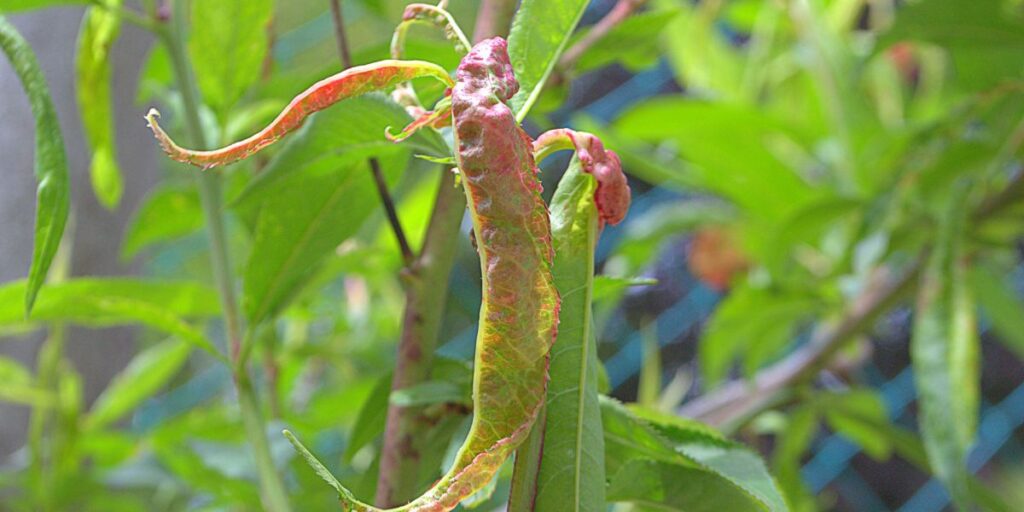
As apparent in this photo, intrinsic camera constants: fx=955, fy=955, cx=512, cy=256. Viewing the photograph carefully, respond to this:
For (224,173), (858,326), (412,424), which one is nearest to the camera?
(412,424)

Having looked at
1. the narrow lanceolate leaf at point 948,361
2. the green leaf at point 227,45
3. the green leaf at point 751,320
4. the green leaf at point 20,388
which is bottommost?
the green leaf at point 751,320

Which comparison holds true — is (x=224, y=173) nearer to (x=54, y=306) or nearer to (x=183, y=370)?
(x=54, y=306)

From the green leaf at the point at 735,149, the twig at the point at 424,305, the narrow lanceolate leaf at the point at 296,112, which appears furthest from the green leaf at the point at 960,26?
the narrow lanceolate leaf at the point at 296,112

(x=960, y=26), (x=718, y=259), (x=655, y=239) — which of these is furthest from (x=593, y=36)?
(x=718, y=259)

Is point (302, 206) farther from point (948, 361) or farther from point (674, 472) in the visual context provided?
point (948, 361)

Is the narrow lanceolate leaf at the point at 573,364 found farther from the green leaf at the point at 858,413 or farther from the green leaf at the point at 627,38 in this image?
the green leaf at the point at 858,413

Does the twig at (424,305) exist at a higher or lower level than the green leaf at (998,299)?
higher

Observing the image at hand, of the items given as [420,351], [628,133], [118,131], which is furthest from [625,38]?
[118,131]
